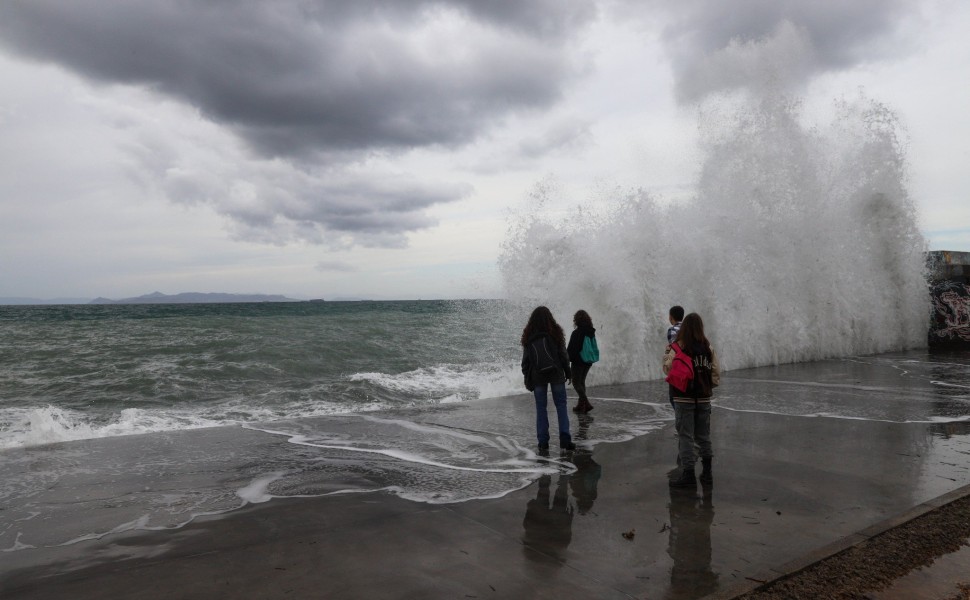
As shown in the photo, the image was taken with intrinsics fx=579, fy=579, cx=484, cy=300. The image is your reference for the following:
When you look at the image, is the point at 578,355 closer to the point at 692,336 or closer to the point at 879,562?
the point at 692,336

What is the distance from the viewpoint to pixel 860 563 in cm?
328

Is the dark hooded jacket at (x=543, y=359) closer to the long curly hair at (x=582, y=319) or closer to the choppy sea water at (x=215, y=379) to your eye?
the long curly hair at (x=582, y=319)

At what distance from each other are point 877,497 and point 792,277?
13.0 metres

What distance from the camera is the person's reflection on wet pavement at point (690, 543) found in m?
3.09

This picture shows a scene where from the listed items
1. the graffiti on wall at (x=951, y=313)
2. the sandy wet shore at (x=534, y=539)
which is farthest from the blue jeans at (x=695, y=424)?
the graffiti on wall at (x=951, y=313)

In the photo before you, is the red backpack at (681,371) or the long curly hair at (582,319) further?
the long curly hair at (582,319)

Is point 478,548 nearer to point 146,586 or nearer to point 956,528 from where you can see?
point 146,586

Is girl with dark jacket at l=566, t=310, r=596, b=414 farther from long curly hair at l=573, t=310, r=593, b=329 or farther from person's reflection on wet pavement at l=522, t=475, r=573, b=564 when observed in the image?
person's reflection on wet pavement at l=522, t=475, r=573, b=564

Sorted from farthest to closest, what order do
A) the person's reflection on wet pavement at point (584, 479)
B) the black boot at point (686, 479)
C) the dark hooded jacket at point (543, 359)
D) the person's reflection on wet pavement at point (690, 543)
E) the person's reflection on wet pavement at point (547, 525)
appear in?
the dark hooded jacket at point (543, 359)
the black boot at point (686, 479)
the person's reflection on wet pavement at point (584, 479)
the person's reflection on wet pavement at point (547, 525)
the person's reflection on wet pavement at point (690, 543)

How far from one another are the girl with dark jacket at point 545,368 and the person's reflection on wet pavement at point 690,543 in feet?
5.56

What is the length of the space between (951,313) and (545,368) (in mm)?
18955

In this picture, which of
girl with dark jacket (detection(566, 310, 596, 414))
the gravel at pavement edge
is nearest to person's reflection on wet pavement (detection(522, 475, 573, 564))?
the gravel at pavement edge

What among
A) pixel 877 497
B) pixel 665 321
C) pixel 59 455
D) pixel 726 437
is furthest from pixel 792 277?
pixel 59 455

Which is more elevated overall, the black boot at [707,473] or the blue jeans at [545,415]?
the blue jeans at [545,415]
